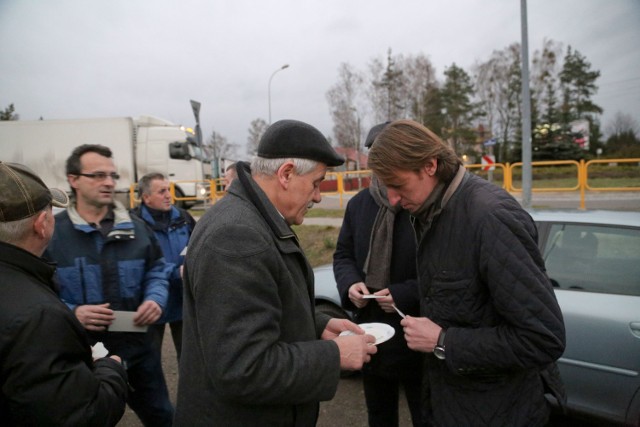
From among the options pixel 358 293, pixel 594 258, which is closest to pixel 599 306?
pixel 594 258

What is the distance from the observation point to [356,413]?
333 centimetres

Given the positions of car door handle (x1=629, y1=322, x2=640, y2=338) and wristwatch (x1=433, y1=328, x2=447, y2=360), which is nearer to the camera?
wristwatch (x1=433, y1=328, x2=447, y2=360)

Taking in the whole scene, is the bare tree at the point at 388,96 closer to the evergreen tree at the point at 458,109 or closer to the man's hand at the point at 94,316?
the evergreen tree at the point at 458,109

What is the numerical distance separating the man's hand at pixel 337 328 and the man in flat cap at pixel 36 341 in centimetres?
81

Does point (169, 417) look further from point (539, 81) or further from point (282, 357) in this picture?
point (539, 81)

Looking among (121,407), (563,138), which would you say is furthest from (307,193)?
(563,138)

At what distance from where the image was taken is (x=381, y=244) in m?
2.40

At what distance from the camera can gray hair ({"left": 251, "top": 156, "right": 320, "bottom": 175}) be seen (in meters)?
1.44

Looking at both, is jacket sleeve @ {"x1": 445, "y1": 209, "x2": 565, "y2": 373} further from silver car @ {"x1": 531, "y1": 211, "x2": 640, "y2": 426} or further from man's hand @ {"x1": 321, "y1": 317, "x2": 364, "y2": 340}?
silver car @ {"x1": 531, "y1": 211, "x2": 640, "y2": 426}

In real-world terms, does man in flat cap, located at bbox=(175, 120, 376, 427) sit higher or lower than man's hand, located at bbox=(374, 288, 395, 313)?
higher

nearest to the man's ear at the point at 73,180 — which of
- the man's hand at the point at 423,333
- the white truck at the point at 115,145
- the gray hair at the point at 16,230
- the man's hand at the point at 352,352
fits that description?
the gray hair at the point at 16,230

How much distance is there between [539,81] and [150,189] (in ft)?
139

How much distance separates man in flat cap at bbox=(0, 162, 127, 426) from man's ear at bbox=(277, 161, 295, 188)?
82cm

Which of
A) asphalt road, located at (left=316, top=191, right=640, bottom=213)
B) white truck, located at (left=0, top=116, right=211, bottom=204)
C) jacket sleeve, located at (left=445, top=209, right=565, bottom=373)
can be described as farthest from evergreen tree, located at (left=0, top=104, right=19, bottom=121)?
jacket sleeve, located at (left=445, top=209, right=565, bottom=373)
